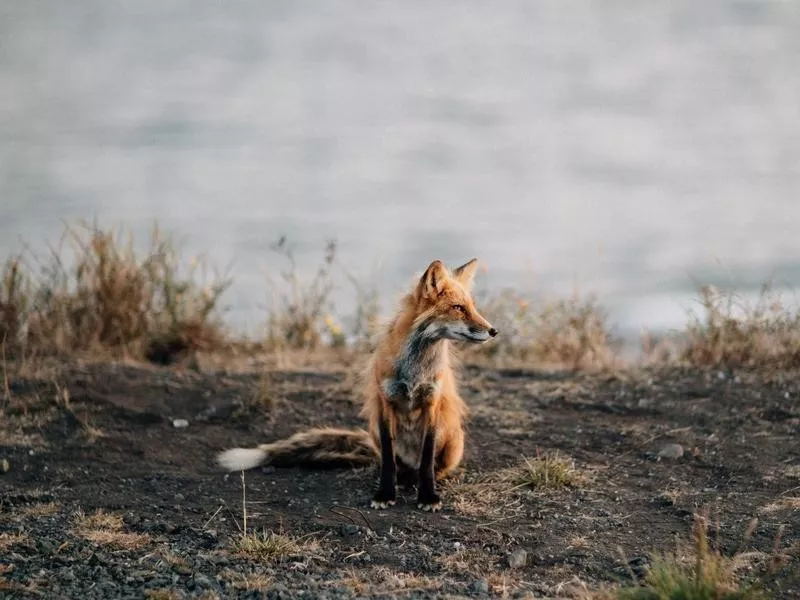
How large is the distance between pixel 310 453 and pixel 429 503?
1.13 m

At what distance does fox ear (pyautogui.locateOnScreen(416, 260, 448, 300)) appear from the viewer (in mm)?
5516

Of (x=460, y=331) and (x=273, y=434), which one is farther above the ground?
(x=460, y=331)

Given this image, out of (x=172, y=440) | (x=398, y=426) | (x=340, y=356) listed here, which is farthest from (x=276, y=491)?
(x=340, y=356)

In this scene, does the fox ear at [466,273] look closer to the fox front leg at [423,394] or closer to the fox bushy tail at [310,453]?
the fox front leg at [423,394]

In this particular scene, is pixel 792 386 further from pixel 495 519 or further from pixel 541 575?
pixel 541 575

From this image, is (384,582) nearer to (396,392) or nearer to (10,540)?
(396,392)

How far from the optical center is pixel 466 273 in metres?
5.89

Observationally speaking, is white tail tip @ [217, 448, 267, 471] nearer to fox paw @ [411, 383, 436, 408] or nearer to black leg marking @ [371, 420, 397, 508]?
black leg marking @ [371, 420, 397, 508]

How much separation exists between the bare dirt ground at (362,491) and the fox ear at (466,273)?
128 centimetres

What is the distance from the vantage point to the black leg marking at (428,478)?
5.74 m

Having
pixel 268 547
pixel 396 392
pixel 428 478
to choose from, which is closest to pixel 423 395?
pixel 396 392

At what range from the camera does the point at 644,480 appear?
6.31 metres

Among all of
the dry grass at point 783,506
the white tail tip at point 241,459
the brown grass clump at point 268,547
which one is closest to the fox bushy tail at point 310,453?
the white tail tip at point 241,459

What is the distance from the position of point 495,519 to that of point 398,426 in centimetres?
83
